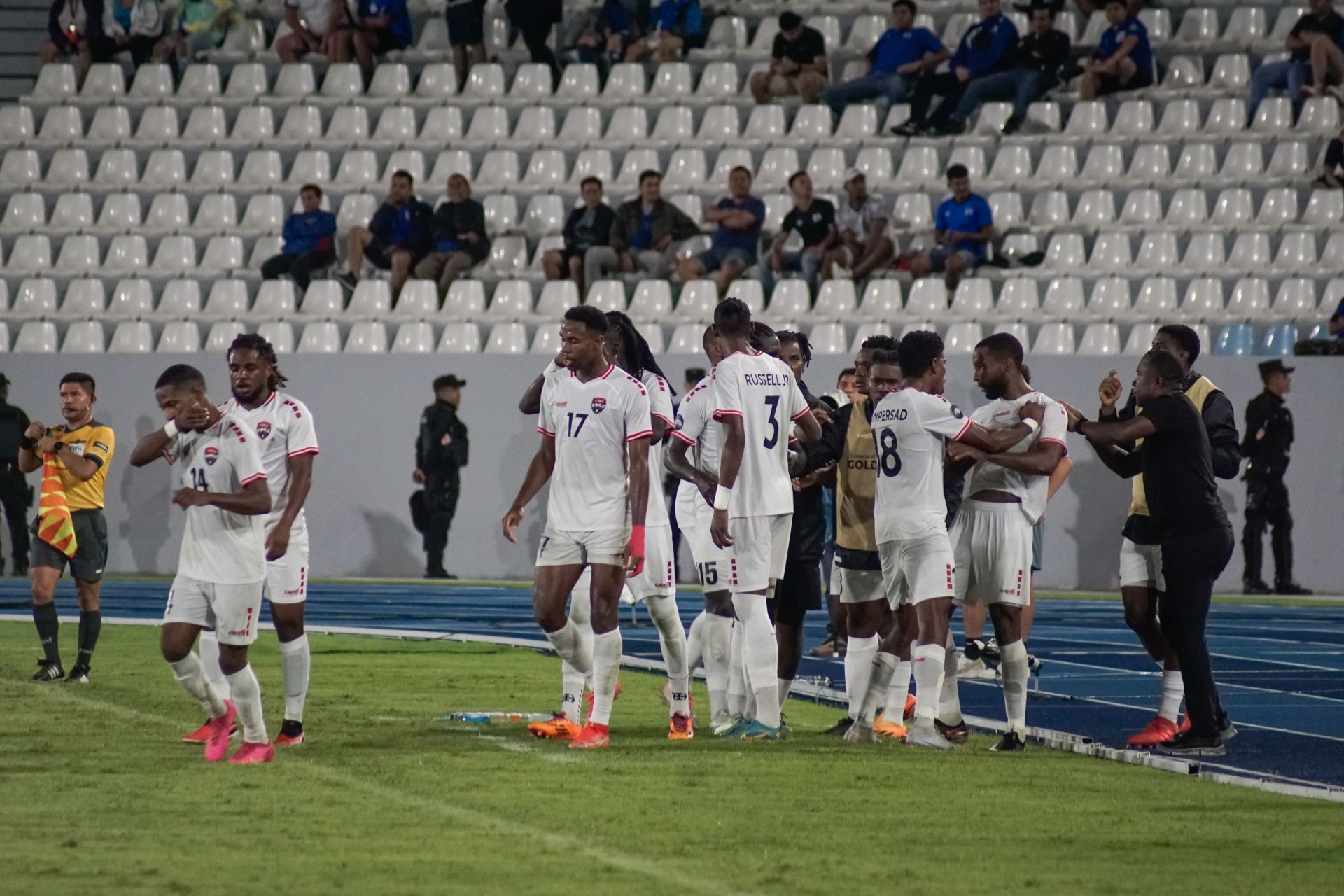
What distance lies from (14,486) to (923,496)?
47.2 ft

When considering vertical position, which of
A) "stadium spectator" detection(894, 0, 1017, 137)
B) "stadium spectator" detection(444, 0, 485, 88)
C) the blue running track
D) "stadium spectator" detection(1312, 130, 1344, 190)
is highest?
"stadium spectator" detection(444, 0, 485, 88)

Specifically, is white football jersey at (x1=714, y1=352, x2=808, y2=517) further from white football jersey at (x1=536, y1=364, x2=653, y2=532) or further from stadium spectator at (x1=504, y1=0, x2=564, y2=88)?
stadium spectator at (x1=504, y1=0, x2=564, y2=88)

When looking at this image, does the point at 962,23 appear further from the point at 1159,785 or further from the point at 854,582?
the point at 1159,785

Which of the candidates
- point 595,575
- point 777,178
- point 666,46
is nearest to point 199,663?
point 595,575

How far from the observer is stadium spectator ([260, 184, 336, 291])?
72.0 ft

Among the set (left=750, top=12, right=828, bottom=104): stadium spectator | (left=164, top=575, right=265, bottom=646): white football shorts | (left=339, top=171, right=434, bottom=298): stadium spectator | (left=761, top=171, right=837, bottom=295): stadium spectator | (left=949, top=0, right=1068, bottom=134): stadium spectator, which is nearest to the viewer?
(left=164, top=575, right=265, bottom=646): white football shorts

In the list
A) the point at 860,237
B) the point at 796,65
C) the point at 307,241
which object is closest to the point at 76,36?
the point at 307,241

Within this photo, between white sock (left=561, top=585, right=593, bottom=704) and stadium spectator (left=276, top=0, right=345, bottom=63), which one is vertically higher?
stadium spectator (left=276, top=0, right=345, bottom=63)

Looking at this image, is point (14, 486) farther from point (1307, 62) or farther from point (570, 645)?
point (1307, 62)

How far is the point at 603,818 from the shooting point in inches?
273

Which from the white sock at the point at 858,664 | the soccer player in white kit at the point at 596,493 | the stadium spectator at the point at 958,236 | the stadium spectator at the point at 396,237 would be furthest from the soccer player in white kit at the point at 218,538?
the stadium spectator at the point at 396,237

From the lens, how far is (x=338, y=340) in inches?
837

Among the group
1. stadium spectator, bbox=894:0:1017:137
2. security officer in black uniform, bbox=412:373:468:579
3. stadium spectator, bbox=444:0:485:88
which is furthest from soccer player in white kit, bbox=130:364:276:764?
stadium spectator, bbox=444:0:485:88

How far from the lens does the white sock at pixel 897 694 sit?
9320mm
